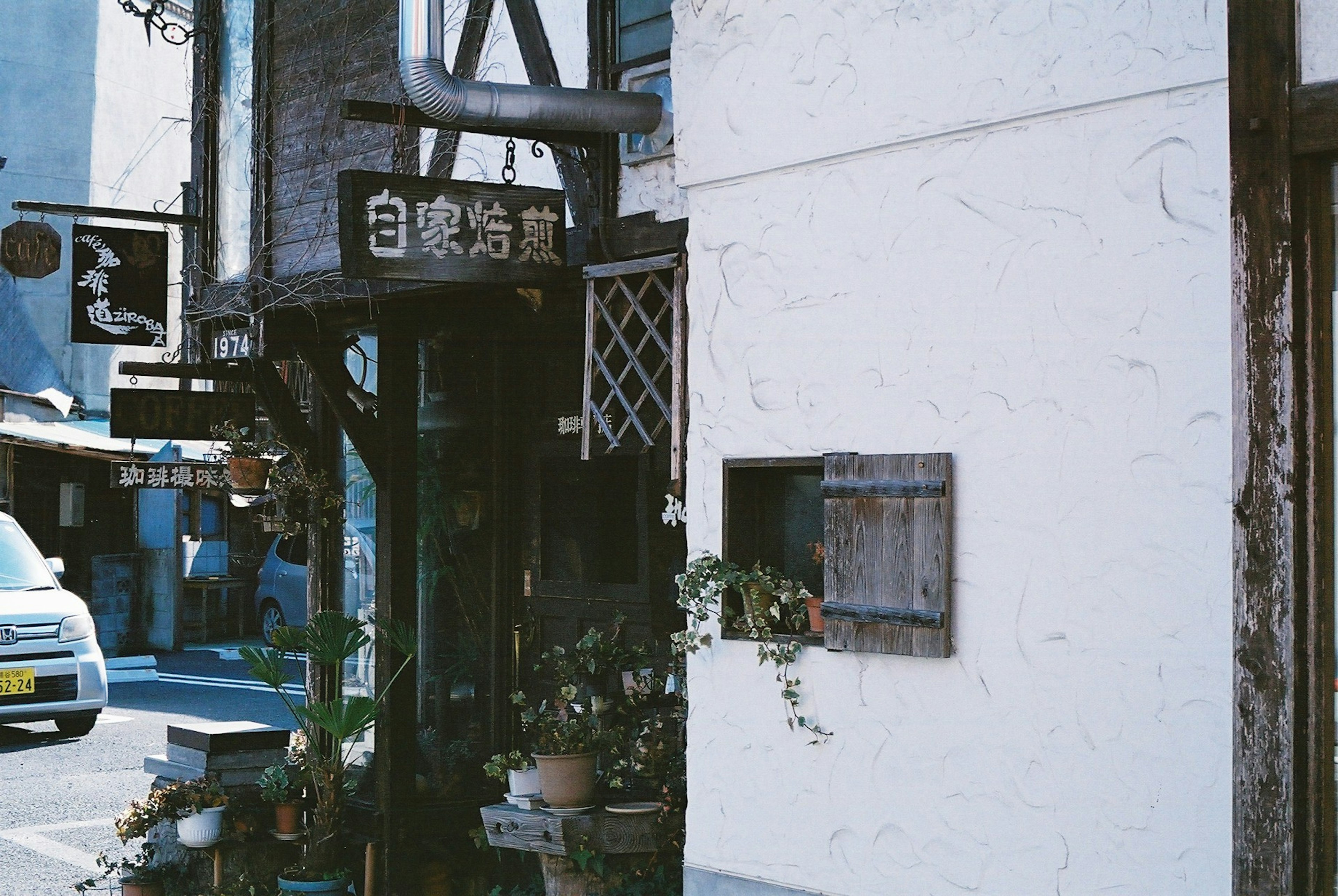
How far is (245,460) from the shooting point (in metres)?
9.06

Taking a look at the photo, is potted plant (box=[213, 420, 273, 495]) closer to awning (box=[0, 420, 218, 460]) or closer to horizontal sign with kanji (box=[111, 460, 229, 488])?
horizontal sign with kanji (box=[111, 460, 229, 488])

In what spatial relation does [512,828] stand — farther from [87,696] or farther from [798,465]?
[87,696]

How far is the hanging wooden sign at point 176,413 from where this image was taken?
9.10m

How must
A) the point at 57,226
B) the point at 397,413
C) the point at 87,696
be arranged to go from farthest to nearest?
the point at 57,226 < the point at 87,696 < the point at 397,413

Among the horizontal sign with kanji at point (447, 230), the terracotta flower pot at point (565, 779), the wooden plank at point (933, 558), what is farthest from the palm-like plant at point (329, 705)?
the wooden plank at point (933, 558)

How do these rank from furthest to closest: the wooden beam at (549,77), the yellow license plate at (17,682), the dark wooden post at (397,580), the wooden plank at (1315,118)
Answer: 1. the yellow license plate at (17,682)
2. the dark wooden post at (397,580)
3. the wooden beam at (549,77)
4. the wooden plank at (1315,118)

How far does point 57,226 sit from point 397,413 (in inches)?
648

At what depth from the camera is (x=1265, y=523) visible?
12.4ft

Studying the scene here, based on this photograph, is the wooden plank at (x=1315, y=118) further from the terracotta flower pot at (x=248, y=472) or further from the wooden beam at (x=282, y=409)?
the terracotta flower pot at (x=248, y=472)

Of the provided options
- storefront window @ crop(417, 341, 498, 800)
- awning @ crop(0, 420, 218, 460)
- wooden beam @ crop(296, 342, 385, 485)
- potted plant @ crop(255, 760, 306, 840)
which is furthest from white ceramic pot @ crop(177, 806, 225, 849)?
awning @ crop(0, 420, 218, 460)

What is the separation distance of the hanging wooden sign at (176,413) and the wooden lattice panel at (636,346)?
12.4ft

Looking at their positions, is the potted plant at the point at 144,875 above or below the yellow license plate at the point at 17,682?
below

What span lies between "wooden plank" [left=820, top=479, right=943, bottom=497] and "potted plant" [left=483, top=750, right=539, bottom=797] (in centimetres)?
215

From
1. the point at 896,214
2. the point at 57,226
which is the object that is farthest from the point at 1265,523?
the point at 57,226
